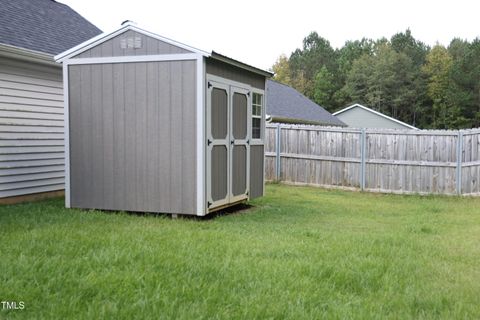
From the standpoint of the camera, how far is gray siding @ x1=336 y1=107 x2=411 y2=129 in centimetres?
3127

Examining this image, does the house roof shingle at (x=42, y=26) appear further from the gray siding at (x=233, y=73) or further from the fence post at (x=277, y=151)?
the fence post at (x=277, y=151)

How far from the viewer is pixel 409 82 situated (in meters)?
47.4

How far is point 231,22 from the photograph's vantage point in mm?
29172

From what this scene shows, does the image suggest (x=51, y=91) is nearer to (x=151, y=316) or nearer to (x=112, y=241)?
(x=112, y=241)

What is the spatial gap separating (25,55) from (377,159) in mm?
8030

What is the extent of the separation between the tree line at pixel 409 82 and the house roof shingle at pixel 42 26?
1399 inches

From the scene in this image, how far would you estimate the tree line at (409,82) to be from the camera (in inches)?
1594

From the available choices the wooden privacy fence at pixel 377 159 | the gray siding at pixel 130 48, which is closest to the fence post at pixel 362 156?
the wooden privacy fence at pixel 377 159

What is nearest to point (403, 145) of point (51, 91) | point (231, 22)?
point (51, 91)

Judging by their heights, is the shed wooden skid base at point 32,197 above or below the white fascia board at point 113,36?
below

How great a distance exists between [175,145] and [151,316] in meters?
4.19

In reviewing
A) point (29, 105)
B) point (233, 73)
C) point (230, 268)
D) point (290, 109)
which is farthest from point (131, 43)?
point (290, 109)

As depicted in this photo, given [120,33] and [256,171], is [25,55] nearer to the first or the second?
[120,33]

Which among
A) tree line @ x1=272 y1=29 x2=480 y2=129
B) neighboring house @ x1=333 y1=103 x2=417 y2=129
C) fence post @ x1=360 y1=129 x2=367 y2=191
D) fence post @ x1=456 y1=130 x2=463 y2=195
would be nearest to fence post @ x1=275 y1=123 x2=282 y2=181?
fence post @ x1=360 y1=129 x2=367 y2=191
